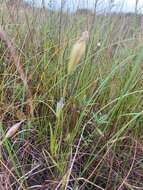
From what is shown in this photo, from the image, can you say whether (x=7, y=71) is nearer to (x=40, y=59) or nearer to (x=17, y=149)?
(x=40, y=59)

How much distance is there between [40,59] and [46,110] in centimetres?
24

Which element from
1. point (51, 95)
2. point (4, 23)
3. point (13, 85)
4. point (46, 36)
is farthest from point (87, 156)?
point (4, 23)

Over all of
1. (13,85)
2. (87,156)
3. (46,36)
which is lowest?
(87,156)

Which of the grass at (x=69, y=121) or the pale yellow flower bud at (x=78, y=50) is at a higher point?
the pale yellow flower bud at (x=78, y=50)

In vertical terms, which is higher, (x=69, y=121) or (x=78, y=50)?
(x=78, y=50)

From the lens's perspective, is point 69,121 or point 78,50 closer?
point 78,50

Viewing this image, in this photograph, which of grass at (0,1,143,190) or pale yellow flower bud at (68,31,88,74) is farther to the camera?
grass at (0,1,143,190)

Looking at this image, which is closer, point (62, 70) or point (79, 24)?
point (62, 70)

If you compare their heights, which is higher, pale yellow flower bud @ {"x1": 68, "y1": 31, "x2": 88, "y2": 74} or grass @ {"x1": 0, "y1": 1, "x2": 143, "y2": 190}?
pale yellow flower bud @ {"x1": 68, "y1": 31, "x2": 88, "y2": 74}

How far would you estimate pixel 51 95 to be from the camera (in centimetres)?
117

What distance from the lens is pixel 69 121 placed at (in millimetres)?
1049

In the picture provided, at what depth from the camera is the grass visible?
97 centimetres

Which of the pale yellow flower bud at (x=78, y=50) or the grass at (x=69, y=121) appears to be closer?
the pale yellow flower bud at (x=78, y=50)

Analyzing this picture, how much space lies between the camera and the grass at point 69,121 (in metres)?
0.97
